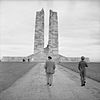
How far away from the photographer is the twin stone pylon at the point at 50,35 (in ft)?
222

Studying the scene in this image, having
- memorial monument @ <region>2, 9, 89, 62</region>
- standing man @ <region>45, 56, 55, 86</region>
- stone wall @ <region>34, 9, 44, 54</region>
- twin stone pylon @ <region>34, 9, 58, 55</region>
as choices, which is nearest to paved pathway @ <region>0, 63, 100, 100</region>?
standing man @ <region>45, 56, 55, 86</region>

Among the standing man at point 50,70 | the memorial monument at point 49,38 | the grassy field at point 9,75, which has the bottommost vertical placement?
the grassy field at point 9,75

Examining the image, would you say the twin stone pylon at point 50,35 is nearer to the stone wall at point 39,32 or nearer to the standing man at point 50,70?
the stone wall at point 39,32

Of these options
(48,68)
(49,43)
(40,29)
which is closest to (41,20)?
(40,29)

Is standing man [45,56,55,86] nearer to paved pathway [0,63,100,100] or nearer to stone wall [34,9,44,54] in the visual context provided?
paved pathway [0,63,100,100]

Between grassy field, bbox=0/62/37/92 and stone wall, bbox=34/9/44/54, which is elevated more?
stone wall, bbox=34/9/44/54

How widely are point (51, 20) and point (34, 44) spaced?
13055 millimetres

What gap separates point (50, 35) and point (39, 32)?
5009mm

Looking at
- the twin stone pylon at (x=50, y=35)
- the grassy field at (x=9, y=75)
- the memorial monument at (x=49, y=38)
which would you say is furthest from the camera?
the twin stone pylon at (x=50, y=35)

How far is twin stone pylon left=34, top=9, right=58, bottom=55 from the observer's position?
67.8 meters

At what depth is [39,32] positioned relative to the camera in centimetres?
6938

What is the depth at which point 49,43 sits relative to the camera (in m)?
68.8

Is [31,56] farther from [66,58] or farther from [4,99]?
[4,99]

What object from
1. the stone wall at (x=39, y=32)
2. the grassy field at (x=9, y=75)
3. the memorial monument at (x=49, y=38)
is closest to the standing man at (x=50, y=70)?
the grassy field at (x=9, y=75)
